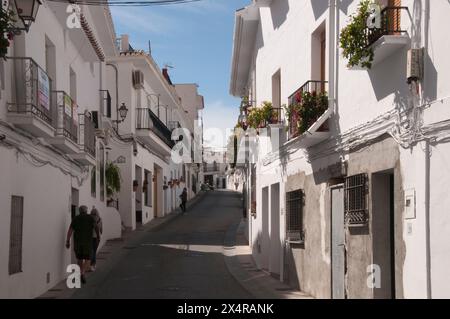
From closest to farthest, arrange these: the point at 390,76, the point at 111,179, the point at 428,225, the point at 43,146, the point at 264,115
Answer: the point at 428,225, the point at 390,76, the point at 43,146, the point at 264,115, the point at 111,179

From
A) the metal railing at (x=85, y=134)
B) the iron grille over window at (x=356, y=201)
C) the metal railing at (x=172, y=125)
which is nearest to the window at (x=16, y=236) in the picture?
the metal railing at (x=85, y=134)

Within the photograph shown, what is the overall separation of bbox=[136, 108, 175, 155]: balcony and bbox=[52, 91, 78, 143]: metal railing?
1256 cm

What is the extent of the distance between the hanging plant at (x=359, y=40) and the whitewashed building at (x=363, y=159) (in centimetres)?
14

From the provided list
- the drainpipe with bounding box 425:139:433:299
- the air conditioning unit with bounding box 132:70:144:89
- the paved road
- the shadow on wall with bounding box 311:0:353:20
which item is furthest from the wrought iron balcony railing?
the air conditioning unit with bounding box 132:70:144:89

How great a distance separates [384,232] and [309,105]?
9.68 ft

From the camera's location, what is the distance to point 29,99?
10273 mm

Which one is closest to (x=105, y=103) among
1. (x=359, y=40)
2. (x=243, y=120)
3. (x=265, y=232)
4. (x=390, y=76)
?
(x=243, y=120)

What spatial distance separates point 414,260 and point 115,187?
15046 millimetres

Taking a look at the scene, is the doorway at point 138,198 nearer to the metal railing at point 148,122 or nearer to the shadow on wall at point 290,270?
the metal railing at point 148,122

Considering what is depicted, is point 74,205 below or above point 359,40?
below

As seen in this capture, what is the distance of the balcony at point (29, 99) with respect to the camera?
32.7 feet

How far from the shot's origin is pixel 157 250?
18.3 meters

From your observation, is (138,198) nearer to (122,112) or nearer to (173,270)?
(122,112)
